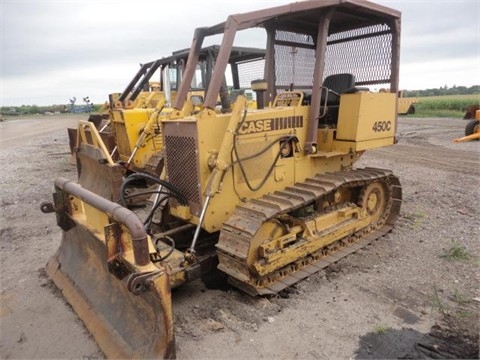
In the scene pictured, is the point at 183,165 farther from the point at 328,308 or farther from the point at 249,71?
the point at 249,71

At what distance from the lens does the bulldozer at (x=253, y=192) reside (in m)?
3.12

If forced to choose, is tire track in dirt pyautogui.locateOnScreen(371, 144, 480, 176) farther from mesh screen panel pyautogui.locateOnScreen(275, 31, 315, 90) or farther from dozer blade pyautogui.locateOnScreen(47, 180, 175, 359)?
dozer blade pyautogui.locateOnScreen(47, 180, 175, 359)

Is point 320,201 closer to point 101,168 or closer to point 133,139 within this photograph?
point 101,168

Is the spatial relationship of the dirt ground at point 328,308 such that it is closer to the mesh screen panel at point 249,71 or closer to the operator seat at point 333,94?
the operator seat at point 333,94

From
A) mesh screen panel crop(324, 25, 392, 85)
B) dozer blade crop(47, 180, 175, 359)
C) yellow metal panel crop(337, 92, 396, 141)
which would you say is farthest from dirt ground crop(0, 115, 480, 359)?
mesh screen panel crop(324, 25, 392, 85)

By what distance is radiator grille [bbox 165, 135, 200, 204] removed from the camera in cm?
405

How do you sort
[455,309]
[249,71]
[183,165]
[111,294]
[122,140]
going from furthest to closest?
[122,140], [249,71], [183,165], [455,309], [111,294]

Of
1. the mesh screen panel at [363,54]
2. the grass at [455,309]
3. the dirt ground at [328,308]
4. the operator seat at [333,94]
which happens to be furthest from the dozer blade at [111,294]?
the mesh screen panel at [363,54]

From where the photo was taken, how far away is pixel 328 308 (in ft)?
12.1

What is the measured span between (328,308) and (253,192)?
146 centimetres

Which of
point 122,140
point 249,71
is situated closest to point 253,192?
point 249,71

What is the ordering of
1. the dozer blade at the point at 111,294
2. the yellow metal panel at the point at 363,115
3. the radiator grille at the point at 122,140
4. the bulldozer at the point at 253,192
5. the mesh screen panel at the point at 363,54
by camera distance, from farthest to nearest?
the radiator grille at the point at 122,140, the mesh screen panel at the point at 363,54, the yellow metal panel at the point at 363,115, the bulldozer at the point at 253,192, the dozer blade at the point at 111,294

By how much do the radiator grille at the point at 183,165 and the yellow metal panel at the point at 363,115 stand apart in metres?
2.05

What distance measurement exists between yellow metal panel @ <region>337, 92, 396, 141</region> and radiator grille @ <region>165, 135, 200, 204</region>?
80.9 inches
